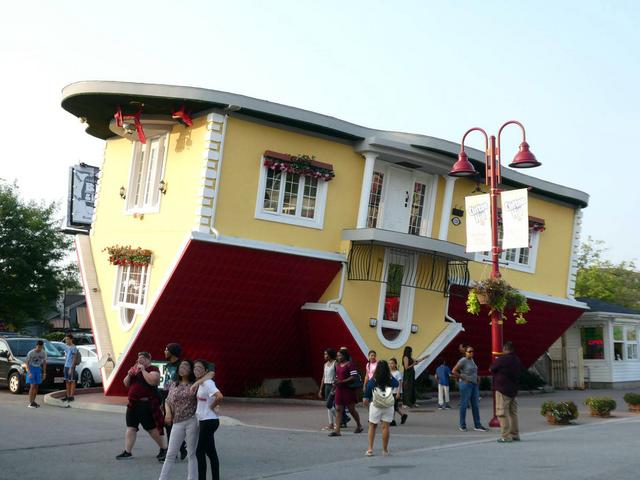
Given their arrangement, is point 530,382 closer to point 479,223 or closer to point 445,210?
point 445,210

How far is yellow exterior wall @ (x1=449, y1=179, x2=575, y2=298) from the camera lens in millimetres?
24297

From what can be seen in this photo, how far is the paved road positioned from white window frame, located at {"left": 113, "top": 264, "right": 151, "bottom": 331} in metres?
3.35

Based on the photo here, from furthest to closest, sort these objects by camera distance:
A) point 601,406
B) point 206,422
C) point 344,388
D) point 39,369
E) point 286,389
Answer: point 286,389 < point 39,369 < point 601,406 < point 344,388 < point 206,422

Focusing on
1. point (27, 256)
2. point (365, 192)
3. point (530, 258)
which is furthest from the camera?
point (27, 256)

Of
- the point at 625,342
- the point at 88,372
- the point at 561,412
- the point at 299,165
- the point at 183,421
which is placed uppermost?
the point at 299,165

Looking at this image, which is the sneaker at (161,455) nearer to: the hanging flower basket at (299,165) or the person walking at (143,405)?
the person walking at (143,405)

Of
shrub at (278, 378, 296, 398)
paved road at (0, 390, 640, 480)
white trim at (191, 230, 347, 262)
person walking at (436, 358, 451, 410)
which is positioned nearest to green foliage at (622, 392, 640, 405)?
paved road at (0, 390, 640, 480)

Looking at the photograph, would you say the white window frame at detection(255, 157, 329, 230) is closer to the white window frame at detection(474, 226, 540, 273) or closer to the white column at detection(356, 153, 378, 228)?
the white column at detection(356, 153, 378, 228)

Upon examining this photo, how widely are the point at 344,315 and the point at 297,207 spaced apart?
305 cm

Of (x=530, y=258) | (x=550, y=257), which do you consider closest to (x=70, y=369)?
(x=530, y=258)

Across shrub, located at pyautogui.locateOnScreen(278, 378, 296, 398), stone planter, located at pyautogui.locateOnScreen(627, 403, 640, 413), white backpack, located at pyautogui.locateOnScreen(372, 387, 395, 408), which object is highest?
white backpack, located at pyautogui.locateOnScreen(372, 387, 395, 408)

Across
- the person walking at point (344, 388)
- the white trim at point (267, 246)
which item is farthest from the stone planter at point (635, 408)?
the person walking at point (344, 388)

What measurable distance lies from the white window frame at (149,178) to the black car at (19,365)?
552 cm

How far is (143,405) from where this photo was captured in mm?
10789
